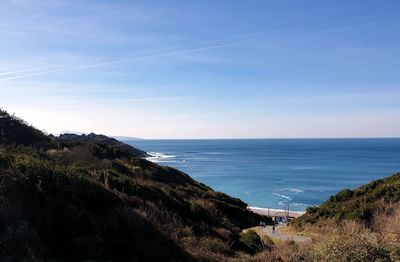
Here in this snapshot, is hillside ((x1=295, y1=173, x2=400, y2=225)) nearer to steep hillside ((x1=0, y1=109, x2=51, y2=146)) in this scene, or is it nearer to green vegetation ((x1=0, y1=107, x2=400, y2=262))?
green vegetation ((x1=0, y1=107, x2=400, y2=262))

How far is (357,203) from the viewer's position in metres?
30.9

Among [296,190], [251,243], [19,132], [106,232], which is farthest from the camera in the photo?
[296,190]

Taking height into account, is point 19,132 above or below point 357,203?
above

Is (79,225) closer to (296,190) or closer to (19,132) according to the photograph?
(19,132)

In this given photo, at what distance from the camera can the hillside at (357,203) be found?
87.3 feet

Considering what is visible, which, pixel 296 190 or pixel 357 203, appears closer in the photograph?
pixel 357 203

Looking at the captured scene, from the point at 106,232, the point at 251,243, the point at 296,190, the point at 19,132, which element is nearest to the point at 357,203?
the point at 251,243

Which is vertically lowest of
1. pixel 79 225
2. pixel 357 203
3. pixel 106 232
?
pixel 357 203

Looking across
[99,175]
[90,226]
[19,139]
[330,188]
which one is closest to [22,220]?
[90,226]

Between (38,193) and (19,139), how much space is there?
2356 cm

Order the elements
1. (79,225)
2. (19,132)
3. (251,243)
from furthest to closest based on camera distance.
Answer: (19,132) → (251,243) → (79,225)

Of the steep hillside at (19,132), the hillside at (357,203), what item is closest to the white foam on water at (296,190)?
the hillside at (357,203)

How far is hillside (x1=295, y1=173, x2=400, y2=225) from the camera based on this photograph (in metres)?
26.6

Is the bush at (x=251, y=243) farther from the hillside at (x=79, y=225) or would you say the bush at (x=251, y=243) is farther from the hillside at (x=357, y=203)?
the hillside at (x=357, y=203)
